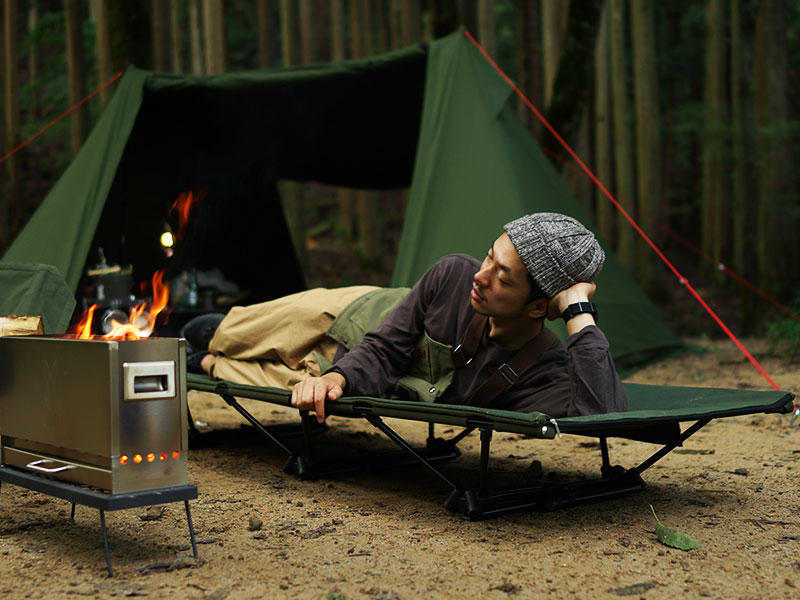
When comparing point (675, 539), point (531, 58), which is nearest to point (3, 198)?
point (531, 58)

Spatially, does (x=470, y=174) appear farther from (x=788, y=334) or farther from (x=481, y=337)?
(x=788, y=334)

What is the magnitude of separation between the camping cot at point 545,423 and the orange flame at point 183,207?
12.5 ft

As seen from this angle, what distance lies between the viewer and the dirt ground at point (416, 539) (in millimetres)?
2100

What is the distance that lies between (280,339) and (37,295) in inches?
36.6

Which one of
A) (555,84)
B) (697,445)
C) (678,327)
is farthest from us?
(678,327)

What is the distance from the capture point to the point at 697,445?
3971mm

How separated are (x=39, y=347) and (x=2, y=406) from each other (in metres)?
0.35

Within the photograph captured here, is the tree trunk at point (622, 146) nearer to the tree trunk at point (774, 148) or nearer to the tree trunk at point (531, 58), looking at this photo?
the tree trunk at point (531, 58)

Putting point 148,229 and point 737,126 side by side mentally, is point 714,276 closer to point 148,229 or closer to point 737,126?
point 737,126

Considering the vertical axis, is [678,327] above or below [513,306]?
below

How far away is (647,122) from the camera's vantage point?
38.9 ft

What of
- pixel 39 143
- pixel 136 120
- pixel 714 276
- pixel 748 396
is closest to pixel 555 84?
pixel 136 120

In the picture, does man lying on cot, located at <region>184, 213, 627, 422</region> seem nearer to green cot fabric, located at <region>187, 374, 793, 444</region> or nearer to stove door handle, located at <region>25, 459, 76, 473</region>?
green cot fabric, located at <region>187, 374, 793, 444</region>

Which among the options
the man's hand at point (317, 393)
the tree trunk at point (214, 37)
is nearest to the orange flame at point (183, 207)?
the man's hand at point (317, 393)
